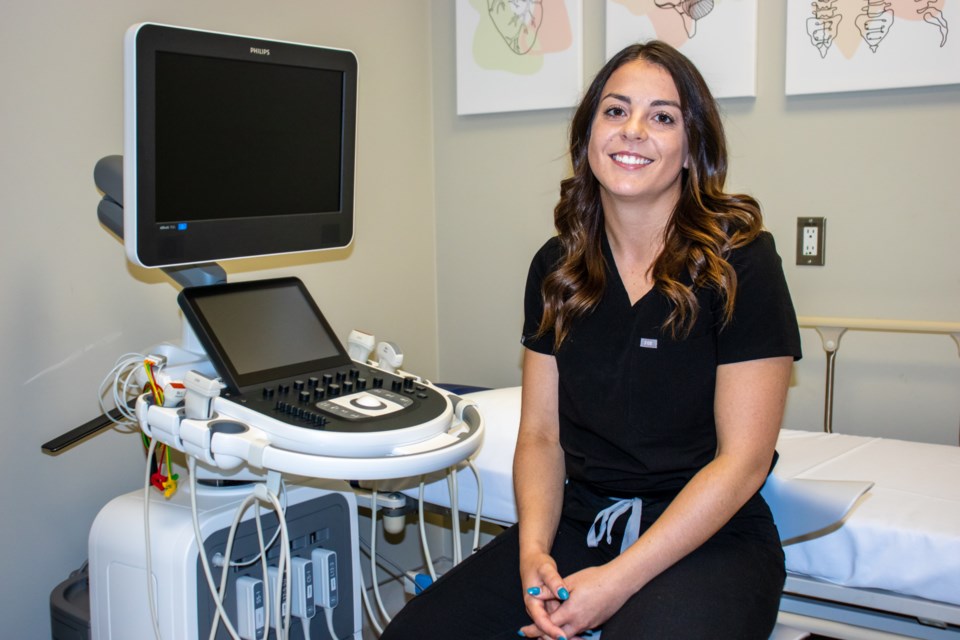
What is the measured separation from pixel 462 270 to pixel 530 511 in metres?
1.32

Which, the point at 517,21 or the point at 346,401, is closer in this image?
the point at 346,401


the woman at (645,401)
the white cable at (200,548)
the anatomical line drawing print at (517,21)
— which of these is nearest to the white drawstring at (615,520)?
the woman at (645,401)

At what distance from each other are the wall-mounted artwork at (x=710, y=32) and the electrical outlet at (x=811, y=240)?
13.1 inches

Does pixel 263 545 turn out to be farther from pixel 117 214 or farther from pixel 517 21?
pixel 517 21

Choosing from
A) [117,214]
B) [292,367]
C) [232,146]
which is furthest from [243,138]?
[292,367]

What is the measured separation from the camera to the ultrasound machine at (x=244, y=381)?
1.42 meters

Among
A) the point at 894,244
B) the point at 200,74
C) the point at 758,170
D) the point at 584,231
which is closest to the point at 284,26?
the point at 200,74

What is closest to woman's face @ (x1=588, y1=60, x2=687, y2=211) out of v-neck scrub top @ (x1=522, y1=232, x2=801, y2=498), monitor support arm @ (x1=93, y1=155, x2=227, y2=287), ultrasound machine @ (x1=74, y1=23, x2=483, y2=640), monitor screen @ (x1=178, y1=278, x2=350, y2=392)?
v-neck scrub top @ (x1=522, y1=232, x2=801, y2=498)

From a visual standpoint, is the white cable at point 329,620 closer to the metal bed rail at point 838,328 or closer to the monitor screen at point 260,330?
the monitor screen at point 260,330

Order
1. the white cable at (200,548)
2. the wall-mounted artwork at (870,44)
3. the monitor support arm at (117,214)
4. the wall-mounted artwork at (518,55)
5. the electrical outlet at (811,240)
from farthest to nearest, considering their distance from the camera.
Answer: the wall-mounted artwork at (518,55) < the electrical outlet at (811,240) < the wall-mounted artwork at (870,44) < the monitor support arm at (117,214) < the white cable at (200,548)

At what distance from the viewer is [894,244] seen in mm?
2098

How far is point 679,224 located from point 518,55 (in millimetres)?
1190

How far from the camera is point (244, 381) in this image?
152cm

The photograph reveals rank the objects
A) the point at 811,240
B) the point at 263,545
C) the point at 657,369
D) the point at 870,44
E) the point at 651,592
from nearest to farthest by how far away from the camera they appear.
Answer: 1. the point at 651,592
2. the point at 657,369
3. the point at 263,545
4. the point at 870,44
5. the point at 811,240
